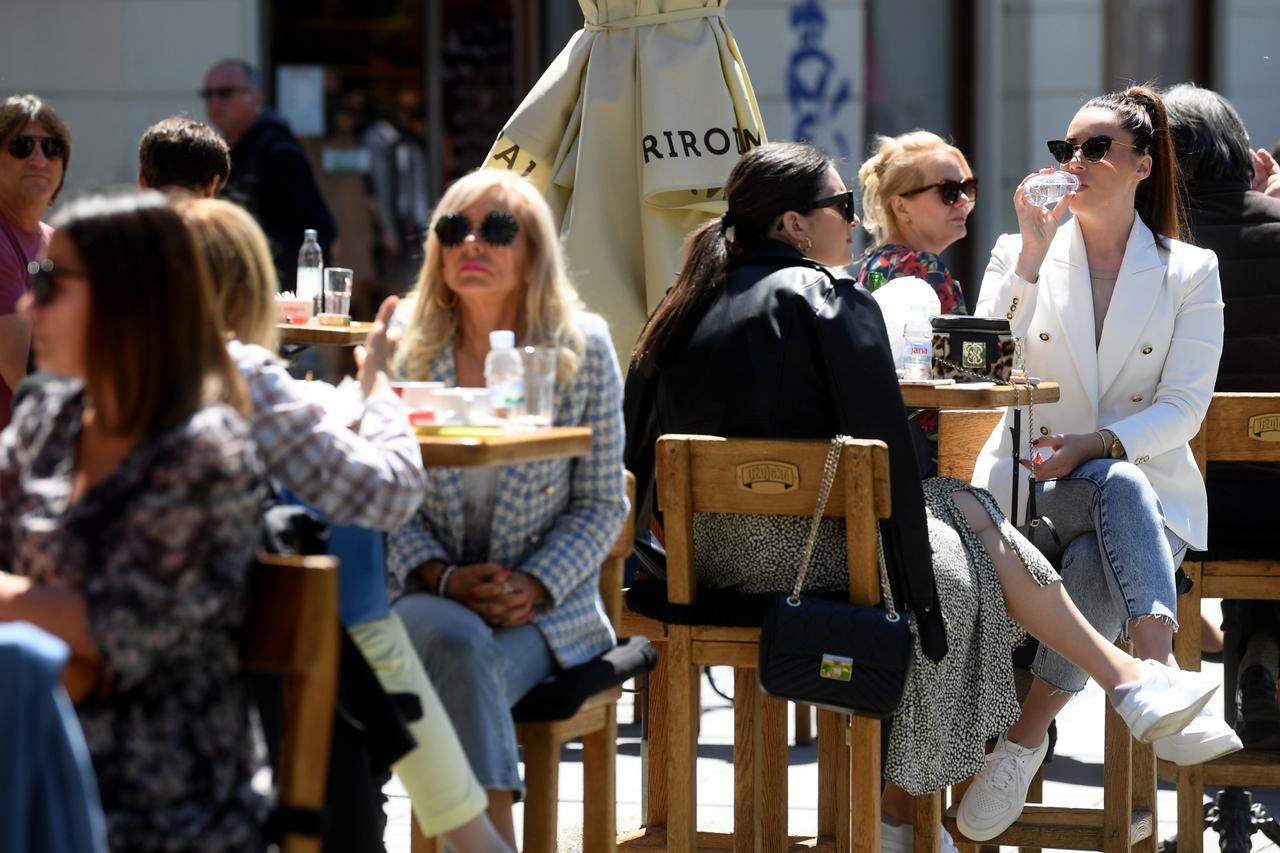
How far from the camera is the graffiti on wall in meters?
10.2

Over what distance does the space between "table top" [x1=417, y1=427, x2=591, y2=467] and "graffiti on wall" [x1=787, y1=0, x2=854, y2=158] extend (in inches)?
274

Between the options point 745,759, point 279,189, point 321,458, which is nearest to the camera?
point 321,458

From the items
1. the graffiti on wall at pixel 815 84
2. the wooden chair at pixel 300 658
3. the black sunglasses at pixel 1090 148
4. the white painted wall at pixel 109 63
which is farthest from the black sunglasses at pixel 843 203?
the graffiti on wall at pixel 815 84

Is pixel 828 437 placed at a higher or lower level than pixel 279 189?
lower

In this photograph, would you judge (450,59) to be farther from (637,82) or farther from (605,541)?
(605,541)

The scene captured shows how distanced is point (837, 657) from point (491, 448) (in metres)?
1.04

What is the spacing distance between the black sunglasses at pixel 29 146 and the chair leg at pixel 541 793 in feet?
8.19

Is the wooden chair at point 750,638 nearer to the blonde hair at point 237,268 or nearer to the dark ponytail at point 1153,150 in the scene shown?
the blonde hair at point 237,268

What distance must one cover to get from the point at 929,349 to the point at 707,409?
0.65m

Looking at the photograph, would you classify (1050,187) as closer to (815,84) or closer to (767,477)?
(767,477)

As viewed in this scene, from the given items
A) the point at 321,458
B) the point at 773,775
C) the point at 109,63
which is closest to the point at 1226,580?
the point at 773,775

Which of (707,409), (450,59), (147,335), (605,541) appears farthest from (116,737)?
(450,59)

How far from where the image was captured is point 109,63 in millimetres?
9266

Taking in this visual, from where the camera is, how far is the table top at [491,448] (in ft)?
10.6
